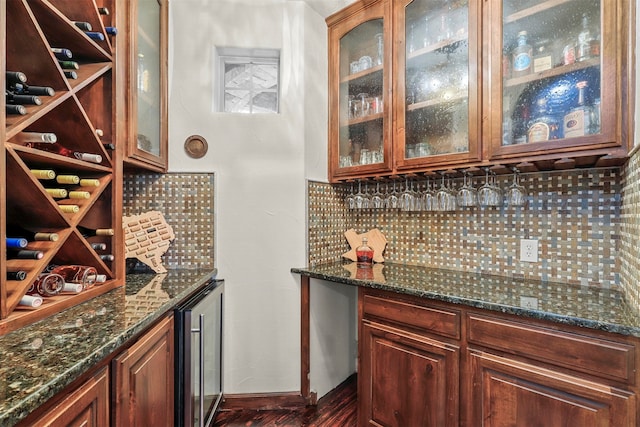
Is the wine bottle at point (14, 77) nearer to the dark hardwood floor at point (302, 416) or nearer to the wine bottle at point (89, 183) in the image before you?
the wine bottle at point (89, 183)

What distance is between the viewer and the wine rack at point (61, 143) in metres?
0.94

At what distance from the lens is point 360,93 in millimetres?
2018

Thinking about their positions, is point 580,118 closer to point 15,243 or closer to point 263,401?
point 15,243

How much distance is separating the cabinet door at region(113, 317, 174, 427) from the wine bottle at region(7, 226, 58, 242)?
447mm

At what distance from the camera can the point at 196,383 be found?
143 centimetres

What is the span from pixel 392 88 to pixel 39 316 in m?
1.82

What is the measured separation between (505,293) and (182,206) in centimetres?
175

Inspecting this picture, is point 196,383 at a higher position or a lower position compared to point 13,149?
lower

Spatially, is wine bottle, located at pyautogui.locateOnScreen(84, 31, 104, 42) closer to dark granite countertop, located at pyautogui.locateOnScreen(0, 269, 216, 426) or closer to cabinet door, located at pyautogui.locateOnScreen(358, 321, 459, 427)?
dark granite countertop, located at pyautogui.locateOnScreen(0, 269, 216, 426)

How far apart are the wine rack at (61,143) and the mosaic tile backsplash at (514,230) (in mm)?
1087

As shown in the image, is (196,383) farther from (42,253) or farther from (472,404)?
(472,404)

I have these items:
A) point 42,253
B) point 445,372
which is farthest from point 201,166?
point 445,372

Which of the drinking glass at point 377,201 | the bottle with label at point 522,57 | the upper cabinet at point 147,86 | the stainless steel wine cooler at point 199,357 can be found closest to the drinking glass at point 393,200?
the drinking glass at point 377,201

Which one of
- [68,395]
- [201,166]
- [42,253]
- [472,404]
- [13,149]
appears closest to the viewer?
[68,395]
